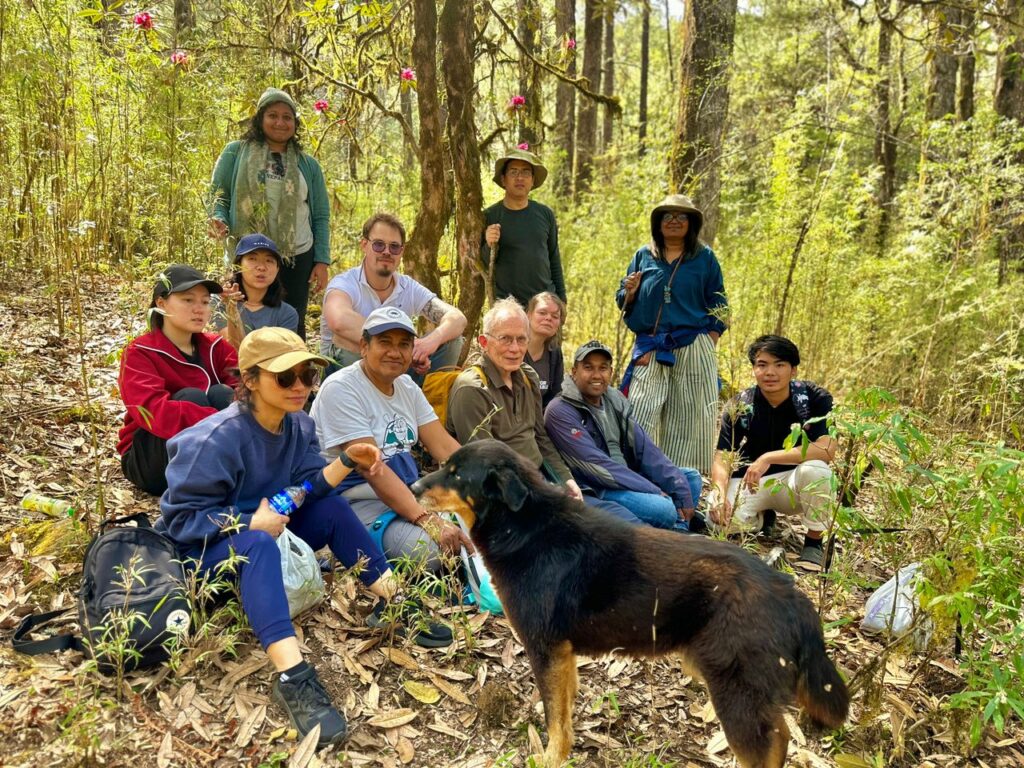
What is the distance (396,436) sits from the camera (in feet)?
12.5

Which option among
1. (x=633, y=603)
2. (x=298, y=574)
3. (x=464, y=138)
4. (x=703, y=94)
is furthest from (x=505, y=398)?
(x=703, y=94)

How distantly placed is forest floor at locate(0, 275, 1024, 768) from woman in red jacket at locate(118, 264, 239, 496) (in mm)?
280

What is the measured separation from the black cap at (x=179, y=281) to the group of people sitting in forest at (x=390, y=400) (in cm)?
1

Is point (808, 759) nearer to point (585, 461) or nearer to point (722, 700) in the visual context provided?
point (722, 700)

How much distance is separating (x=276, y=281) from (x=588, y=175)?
400 inches

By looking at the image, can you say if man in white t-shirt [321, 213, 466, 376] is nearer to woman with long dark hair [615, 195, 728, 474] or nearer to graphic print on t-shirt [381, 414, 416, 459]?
graphic print on t-shirt [381, 414, 416, 459]

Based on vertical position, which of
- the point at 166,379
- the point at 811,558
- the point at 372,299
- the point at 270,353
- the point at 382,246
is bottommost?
the point at 811,558

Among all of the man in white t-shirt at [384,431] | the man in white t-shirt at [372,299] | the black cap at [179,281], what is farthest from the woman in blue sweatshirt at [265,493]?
the man in white t-shirt at [372,299]

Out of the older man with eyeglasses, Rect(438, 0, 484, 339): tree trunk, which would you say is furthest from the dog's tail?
Rect(438, 0, 484, 339): tree trunk

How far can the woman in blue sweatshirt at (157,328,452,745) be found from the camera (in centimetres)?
271

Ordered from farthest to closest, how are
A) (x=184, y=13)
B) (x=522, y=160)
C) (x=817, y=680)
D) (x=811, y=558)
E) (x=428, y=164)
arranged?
1. (x=184, y=13)
2. (x=428, y=164)
3. (x=522, y=160)
4. (x=811, y=558)
5. (x=817, y=680)

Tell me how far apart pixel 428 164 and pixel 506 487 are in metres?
3.65

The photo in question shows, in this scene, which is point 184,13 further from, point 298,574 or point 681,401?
point 298,574

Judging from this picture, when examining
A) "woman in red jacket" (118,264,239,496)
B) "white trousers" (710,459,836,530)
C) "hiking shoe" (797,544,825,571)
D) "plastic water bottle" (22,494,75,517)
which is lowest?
"hiking shoe" (797,544,825,571)
